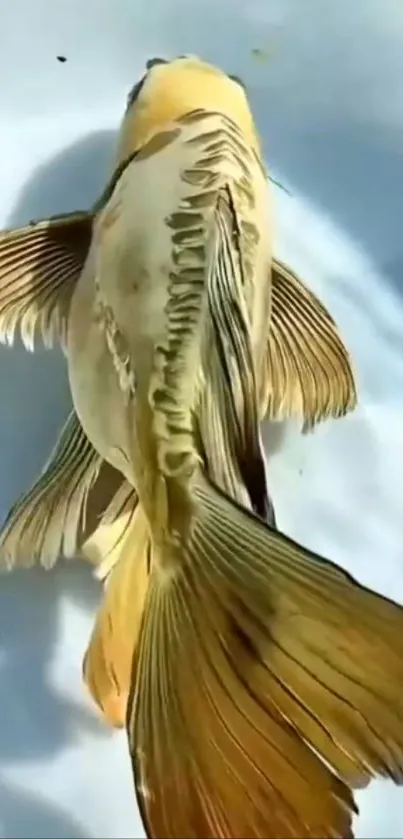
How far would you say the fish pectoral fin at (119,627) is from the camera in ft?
2.50

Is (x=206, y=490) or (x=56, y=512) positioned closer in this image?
(x=206, y=490)

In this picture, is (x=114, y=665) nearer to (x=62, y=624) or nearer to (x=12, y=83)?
(x=62, y=624)

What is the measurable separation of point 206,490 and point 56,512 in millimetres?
165

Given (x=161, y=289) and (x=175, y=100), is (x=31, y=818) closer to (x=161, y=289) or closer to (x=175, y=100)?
(x=161, y=289)

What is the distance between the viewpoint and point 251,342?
0.78 meters

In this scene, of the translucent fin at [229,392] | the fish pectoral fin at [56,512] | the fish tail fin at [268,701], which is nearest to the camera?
the fish tail fin at [268,701]

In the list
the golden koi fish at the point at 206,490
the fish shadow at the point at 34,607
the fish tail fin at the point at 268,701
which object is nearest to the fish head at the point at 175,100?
the golden koi fish at the point at 206,490

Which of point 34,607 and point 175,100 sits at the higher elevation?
point 175,100

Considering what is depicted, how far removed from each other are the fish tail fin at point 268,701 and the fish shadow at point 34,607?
0.19m

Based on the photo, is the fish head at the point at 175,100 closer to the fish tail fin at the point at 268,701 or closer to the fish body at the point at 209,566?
the fish body at the point at 209,566

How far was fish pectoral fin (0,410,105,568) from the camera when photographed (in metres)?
0.85

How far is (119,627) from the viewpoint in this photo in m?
0.77

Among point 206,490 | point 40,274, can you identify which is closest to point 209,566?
point 206,490

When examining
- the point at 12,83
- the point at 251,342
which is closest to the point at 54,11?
the point at 12,83
